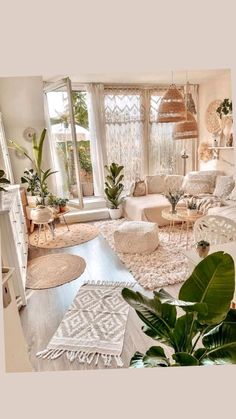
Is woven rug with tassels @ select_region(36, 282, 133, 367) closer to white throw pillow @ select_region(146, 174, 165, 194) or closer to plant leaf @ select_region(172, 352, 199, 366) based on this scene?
plant leaf @ select_region(172, 352, 199, 366)

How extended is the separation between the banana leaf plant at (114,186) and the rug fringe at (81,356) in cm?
358

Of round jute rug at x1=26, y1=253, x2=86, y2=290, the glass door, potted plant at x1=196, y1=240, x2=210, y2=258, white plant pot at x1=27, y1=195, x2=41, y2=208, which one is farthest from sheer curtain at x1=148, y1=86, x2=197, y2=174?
potted plant at x1=196, y1=240, x2=210, y2=258

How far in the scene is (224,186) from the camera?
464cm

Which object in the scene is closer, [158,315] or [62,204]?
[158,315]

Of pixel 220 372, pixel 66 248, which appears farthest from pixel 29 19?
pixel 66 248

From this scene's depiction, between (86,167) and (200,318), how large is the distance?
5381 millimetres

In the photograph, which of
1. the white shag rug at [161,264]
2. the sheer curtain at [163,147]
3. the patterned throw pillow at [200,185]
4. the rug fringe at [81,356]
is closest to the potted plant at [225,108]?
the sheer curtain at [163,147]

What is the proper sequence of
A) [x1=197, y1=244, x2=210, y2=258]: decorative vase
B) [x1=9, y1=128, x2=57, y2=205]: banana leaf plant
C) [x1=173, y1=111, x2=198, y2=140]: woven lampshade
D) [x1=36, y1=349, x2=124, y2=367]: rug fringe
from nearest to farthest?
[x1=197, y1=244, x2=210, y2=258]: decorative vase
[x1=36, y1=349, x2=124, y2=367]: rug fringe
[x1=173, y1=111, x2=198, y2=140]: woven lampshade
[x1=9, y1=128, x2=57, y2=205]: banana leaf plant

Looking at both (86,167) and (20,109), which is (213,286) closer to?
(20,109)

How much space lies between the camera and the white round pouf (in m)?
3.54

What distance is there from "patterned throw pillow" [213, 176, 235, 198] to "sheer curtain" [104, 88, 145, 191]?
5.89 ft

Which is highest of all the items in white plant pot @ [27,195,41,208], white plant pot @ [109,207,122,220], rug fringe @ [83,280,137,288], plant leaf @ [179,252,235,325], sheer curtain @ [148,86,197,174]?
sheer curtain @ [148,86,197,174]

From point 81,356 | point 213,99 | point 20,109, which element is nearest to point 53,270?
point 81,356

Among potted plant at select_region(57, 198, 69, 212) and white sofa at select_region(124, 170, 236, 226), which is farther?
potted plant at select_region(57, 198, 69, 212)
